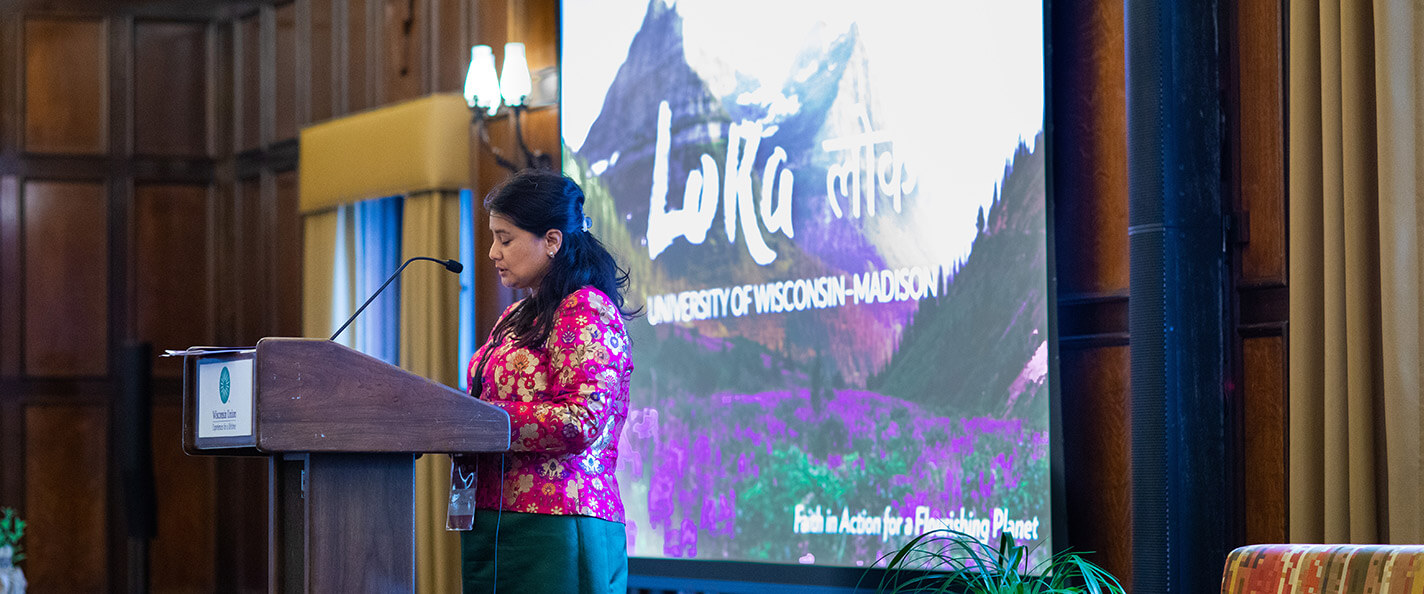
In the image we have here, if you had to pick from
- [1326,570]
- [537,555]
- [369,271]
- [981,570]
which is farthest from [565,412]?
[369,271]

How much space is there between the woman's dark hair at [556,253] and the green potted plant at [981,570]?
45.9 inches

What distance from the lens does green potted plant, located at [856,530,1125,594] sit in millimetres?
3012

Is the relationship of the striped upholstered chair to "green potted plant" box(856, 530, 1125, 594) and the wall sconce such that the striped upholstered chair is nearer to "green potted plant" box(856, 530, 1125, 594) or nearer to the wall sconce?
"green potted plant" box(856, 530, 1125, 594)

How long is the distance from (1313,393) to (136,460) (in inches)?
196

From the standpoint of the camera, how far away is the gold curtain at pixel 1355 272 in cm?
274

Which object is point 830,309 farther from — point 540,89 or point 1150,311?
point 540,89

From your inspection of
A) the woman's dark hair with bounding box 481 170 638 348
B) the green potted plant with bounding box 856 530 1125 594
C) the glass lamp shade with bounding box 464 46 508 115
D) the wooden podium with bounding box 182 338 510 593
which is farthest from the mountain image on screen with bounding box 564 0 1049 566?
the wooden podium with bounding box 182 338 510 593

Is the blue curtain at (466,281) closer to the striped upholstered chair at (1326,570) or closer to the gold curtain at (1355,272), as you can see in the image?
the gold curtain at (1355,272)

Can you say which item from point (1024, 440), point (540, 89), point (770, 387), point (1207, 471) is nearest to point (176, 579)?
point (540, 89)

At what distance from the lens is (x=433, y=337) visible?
5.37m

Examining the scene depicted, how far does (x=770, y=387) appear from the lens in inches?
157

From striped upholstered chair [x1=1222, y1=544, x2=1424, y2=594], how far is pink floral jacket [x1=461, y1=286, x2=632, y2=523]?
89 centimetres

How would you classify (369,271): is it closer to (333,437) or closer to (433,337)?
(433,337)

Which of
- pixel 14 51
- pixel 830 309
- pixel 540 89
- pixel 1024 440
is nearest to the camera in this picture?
pixel 1024 440
